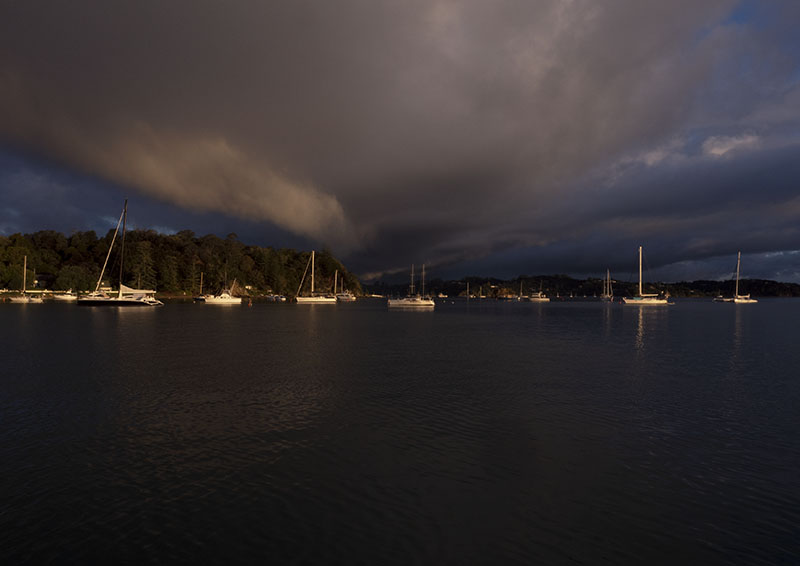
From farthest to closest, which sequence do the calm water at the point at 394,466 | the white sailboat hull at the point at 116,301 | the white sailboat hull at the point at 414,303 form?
the white sailboat hull at the point at 414,303
the white sailboat hull at the point at 116,301
the calm water at the point at 394,466

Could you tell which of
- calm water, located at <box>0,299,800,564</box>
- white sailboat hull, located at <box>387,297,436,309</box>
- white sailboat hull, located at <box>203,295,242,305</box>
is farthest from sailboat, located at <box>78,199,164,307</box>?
calm water, located at <box>0,299,800,564</box>

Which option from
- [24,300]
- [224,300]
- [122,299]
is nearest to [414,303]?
[224,300]

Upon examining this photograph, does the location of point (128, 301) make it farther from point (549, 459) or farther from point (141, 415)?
point (549, 459)

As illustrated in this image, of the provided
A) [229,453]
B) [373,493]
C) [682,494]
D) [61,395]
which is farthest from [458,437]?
Answer: [61,395]

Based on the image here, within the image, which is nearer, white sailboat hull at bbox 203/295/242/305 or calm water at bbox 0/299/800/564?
calm water at bbox 0/299/800/564

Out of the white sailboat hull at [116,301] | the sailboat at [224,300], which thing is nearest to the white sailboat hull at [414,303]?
the sailboat at [224,300]

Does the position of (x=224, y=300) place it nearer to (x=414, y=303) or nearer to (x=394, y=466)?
(x=414, y=303)

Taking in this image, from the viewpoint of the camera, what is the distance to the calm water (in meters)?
11.3

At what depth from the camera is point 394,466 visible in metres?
16.4

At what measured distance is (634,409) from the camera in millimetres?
25297

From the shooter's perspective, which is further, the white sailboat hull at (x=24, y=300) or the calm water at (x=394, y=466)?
the white sailboat hull at (x=24, y=300)

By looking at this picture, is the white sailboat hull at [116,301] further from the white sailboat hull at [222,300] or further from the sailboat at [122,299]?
the white sailboat hull at [222,300]

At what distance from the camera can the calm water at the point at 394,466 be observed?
11.3m

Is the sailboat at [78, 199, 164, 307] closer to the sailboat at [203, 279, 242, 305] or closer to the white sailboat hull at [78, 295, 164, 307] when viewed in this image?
the white sailboat hull at [78, 295, 164, 307]
